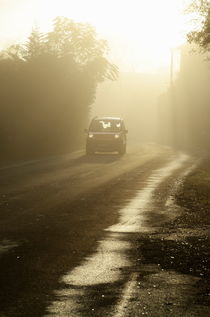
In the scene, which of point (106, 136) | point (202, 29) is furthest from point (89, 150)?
point (202, 29)

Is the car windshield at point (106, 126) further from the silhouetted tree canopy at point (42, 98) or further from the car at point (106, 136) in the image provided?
the silhouetted tree canopy at point (42, 98)

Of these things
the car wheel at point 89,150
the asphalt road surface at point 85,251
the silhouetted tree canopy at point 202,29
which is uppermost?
the silhouetted tree canopy at point 202,29

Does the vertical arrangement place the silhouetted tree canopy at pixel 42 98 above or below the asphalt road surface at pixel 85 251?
above

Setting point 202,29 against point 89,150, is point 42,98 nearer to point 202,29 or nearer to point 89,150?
point 89,150

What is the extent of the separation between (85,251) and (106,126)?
30.0 m

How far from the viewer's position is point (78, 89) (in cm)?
4534

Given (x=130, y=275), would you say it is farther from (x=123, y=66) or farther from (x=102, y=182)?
(x=123, y=66)

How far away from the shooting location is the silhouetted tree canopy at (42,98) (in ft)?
122

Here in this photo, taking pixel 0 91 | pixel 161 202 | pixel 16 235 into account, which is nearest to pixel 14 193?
pixel 161 202

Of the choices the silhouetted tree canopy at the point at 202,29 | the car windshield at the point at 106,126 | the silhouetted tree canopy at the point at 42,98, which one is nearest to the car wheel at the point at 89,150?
the car windshield at the point at 106,126

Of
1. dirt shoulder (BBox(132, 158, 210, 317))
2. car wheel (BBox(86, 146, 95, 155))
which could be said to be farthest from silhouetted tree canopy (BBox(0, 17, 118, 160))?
dirt shoulder (BBox(132, 158, 210, 317))

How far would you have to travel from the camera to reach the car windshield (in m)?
39.0

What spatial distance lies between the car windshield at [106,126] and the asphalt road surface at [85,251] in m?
18.3

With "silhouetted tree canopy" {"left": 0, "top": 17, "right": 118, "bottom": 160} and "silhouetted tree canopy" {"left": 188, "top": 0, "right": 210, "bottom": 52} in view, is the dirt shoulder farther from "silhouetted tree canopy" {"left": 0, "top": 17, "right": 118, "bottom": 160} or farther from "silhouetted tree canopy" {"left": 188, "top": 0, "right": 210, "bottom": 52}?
"silhouetted tree canopy" {"left": 0, "top": 17, "right": 118, "bottom": 160}
